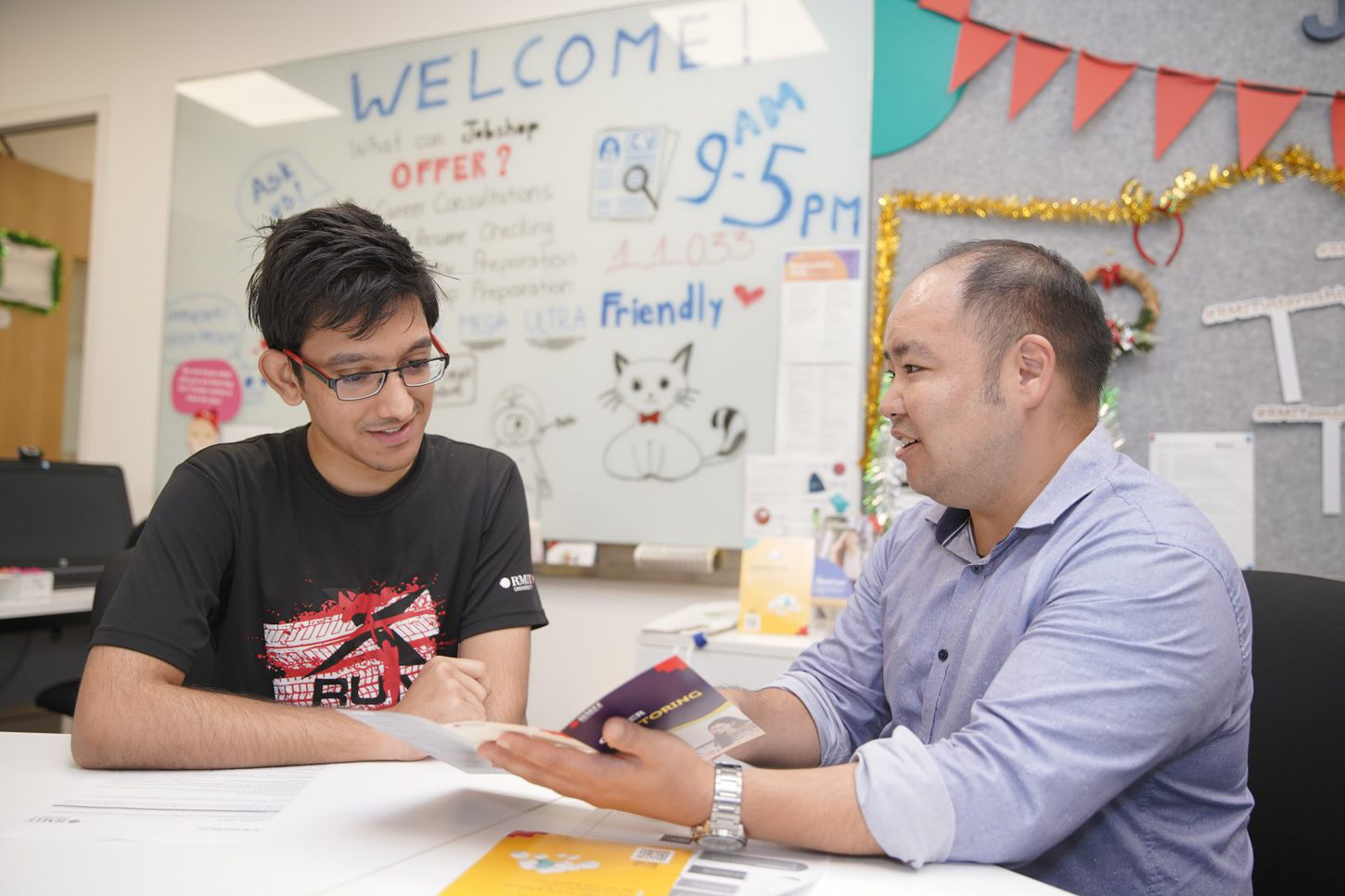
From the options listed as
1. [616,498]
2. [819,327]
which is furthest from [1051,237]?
[616,498]

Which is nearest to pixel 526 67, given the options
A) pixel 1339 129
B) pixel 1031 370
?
pixel 1339 129

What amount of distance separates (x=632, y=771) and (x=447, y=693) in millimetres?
387

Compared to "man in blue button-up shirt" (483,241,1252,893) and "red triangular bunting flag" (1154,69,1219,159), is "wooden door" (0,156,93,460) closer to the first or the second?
"man in blue button-up shirt" (483,241,1252,893)

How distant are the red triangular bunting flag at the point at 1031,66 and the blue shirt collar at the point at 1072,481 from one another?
1.53 meters

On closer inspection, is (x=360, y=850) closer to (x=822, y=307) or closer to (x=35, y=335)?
(x=822, y=307)

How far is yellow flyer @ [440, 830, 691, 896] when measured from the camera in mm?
693

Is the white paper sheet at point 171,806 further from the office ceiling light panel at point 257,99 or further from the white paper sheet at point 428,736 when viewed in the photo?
the office ceiling light panel at point 257,99

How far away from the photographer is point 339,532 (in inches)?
53.0

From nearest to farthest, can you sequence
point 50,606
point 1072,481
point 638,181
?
point 1072,481
point 50,606
point 638,181

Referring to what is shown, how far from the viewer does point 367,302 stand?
51.1 inches

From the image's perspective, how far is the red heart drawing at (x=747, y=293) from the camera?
2.56 metres

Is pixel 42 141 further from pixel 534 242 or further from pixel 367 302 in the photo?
pixel 367 302

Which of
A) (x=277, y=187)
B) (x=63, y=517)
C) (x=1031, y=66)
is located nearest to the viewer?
(x=1031, y=66)

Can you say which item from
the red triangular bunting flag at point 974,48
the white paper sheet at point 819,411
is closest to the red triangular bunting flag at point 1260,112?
the red triangular bunting flag at point 974,48
